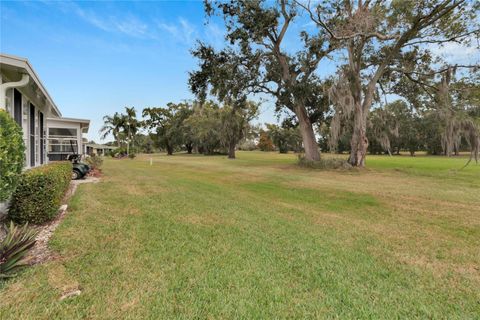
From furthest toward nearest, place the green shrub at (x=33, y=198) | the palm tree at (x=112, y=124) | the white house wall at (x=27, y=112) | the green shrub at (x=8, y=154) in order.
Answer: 1. the palm tree at (x=112, y=124)
2. the white house wall at (x=27, y=112)
3. the green shrub at (x=33, y=198)
4. the green shrub at (x=8, y=154)

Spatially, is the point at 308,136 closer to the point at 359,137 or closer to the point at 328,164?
the point at 328,164

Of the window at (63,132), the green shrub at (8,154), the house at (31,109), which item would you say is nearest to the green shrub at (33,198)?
the green shrub at (8,154)

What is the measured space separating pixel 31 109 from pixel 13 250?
6833 millimetres

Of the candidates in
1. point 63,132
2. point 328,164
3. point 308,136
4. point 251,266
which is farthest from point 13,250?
point 308,136

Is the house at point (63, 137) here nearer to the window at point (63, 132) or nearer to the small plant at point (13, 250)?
the window at point (63, 132)

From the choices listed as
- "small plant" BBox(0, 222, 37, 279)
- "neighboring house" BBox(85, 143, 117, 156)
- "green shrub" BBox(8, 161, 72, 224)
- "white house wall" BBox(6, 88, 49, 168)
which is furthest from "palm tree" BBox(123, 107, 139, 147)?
"small plant" BBox(0, 222, 37, 279)

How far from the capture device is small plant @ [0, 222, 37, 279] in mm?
2445

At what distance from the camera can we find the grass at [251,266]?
2080mm

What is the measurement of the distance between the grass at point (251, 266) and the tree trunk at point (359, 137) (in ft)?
34.8

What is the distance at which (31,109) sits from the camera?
754 cm

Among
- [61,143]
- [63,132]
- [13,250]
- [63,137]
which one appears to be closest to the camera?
[13,250]

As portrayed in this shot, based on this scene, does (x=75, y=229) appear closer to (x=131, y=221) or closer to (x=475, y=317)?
(x=131, y=221)

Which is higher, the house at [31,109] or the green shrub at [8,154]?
the house at [31,109]

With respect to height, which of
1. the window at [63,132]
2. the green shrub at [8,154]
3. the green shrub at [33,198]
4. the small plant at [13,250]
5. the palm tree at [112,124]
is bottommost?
the small plant at [13,250]
